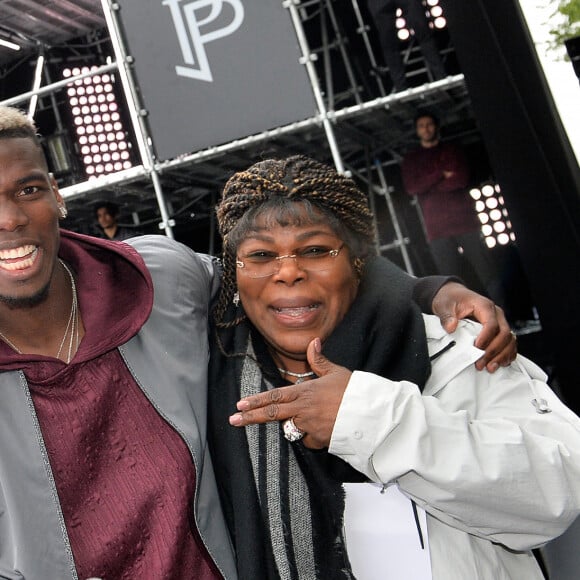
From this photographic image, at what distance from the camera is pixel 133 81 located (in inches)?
Answer: 218

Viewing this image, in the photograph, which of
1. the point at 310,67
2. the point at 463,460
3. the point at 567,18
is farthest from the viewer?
the point at 310,67

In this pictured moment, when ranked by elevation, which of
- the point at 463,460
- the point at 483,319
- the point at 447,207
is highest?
the point at 447,207

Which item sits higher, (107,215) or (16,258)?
(107,215)

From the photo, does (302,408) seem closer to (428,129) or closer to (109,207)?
(428,129)

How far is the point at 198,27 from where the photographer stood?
16.2 ft

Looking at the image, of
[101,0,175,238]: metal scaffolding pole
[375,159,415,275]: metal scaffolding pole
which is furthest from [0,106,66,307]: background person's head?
[375,159,415,275]: metal scaffolding pole

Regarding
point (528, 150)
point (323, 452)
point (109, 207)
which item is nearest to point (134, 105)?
point (109, 207)

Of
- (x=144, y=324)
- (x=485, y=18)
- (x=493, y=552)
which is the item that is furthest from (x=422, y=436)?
(x=485, y=18)

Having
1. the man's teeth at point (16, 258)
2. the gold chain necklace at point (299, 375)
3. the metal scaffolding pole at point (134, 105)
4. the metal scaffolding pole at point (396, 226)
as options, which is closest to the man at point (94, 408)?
the man's teeth at point (16, 258)

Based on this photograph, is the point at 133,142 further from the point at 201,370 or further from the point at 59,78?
the point at 201,370

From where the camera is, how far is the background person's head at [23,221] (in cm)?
164

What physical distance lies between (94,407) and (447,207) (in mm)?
4056

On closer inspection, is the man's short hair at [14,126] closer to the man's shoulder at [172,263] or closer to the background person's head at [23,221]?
the background person's head at [23,221]

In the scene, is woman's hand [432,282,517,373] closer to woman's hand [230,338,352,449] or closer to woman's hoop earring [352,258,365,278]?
woman's hoop earring [352,258,365,278]
